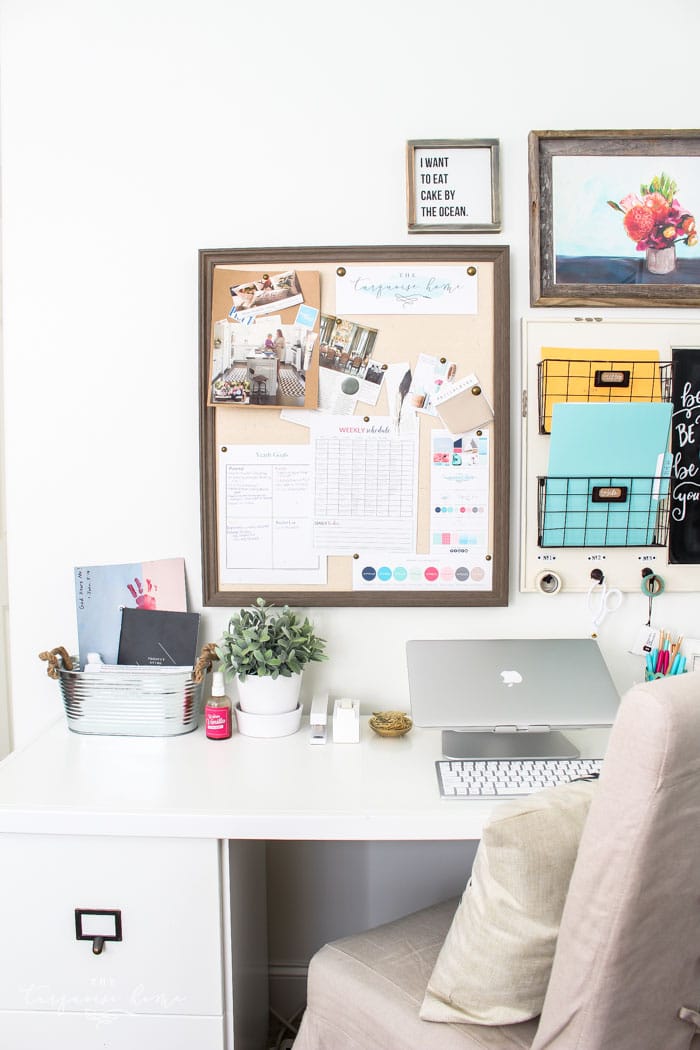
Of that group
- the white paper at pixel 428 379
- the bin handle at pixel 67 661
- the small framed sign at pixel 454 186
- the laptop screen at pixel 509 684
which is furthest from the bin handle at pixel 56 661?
the small framed sign at pixel 454 186

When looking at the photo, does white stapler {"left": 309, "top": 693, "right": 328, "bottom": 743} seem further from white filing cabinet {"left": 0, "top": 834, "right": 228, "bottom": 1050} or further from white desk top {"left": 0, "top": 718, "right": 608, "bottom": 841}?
white filing cabinet {"left": 0, "top": 834, "right": 228, "bottom": 1050}

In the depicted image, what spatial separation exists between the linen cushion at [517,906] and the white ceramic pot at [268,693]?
2.09ft

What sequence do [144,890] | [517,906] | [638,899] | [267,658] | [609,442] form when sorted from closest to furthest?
[638,899] → [517,906] → [144,890] → [267,658] → [609,442]

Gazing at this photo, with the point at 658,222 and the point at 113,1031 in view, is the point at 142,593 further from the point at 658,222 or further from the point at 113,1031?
the point at 658,222

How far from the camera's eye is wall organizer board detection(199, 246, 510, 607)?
1.59m

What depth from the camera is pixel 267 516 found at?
163 centimetres

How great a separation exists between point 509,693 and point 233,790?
559mm

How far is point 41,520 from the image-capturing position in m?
1.66

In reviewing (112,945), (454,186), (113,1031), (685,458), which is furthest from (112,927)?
(454,186)

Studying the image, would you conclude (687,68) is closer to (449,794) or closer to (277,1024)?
(449,794)

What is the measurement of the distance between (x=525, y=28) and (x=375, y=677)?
1439 mm

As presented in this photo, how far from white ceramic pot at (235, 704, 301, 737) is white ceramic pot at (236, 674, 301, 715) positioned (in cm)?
1

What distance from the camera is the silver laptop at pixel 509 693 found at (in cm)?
140

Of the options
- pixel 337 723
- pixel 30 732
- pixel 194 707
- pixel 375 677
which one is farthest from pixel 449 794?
pixel 30 732
